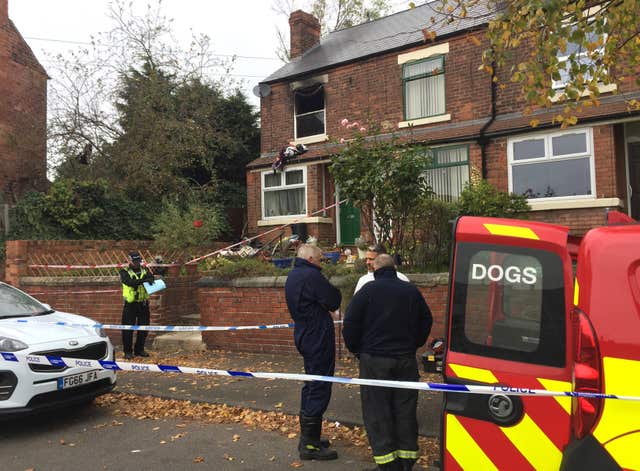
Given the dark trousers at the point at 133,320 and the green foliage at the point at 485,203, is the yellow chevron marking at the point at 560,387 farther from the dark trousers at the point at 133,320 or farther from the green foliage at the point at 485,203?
the dark trousers at the point at 133,320

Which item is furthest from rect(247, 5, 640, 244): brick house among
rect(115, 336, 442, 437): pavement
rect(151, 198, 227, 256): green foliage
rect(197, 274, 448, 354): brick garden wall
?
rect(115, 336, 442, 437): pavement

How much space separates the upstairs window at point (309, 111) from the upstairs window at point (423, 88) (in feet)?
8.96

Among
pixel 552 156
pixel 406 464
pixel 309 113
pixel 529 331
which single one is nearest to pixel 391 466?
pixel 406 464

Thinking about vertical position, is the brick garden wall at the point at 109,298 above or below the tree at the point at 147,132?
below

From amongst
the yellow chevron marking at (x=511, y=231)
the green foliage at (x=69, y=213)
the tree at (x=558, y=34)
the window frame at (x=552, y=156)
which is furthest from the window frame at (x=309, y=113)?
the yellow chevron marking at (x=511, y=231)

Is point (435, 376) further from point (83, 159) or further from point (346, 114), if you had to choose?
point (83, 159)

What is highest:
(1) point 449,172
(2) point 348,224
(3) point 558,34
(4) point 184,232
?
(3) point 558,34

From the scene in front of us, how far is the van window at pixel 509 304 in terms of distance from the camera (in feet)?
9.35

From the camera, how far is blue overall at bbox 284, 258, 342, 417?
465 cm

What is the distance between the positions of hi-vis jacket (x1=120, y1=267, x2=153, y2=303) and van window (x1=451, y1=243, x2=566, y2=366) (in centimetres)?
661

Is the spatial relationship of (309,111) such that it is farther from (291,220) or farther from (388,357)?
(388,357)

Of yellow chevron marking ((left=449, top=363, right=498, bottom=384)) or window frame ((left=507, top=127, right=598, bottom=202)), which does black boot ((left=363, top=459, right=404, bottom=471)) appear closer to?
yellow chevron marking ((left=449, top=363, right=498, bottom=384))

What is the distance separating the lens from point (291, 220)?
1606cm

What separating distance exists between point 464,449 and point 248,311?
618 centimetres
